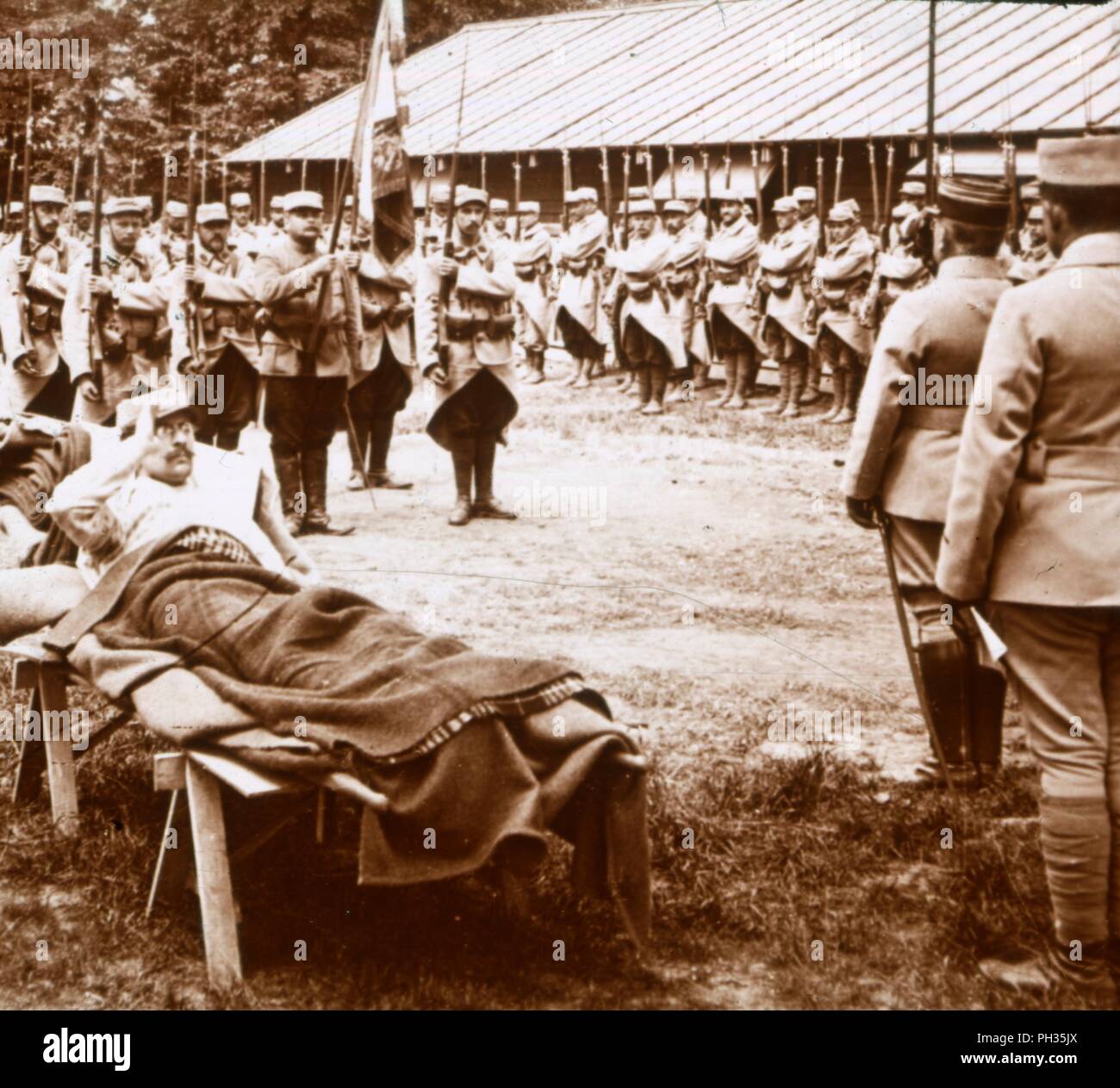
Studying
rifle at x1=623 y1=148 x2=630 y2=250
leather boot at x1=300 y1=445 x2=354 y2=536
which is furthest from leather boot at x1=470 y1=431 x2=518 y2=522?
rifle at x1=623 y1=148 x2=630 y2=250

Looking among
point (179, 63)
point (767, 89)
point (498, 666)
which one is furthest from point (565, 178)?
point (498, 666)

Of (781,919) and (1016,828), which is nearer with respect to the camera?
(781,919)

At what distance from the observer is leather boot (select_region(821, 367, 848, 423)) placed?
→ 569 inches

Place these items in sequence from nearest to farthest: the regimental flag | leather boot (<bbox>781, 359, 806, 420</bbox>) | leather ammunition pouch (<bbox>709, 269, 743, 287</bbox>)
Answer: the regimental flag < leather boot (<bbox>781, 359, 806, 420</bbox>) < leather ammunition pouch (<bbox>709, 269, 743, 287</bbox>)

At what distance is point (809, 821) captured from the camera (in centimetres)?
470

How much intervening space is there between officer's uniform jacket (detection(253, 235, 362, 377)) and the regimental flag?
0.61 meters

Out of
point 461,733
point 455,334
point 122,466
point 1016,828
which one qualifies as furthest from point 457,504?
point 461,733

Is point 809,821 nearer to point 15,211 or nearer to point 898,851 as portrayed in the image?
point 898,851

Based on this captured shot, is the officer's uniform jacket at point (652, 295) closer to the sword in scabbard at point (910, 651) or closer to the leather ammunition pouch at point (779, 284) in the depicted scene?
the leather ammunition pouch at point (779, 284)

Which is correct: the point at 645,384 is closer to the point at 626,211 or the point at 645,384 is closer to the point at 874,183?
the point at 626,211

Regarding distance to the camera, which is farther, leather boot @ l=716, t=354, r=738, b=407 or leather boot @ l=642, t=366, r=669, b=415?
leather boot @ l=716, t=354, r=738, b=407

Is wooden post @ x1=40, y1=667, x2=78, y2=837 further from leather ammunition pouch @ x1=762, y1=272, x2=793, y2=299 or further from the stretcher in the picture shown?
leather ammunition pouch @ x1=762, y1=272, x2=793, y2=299
